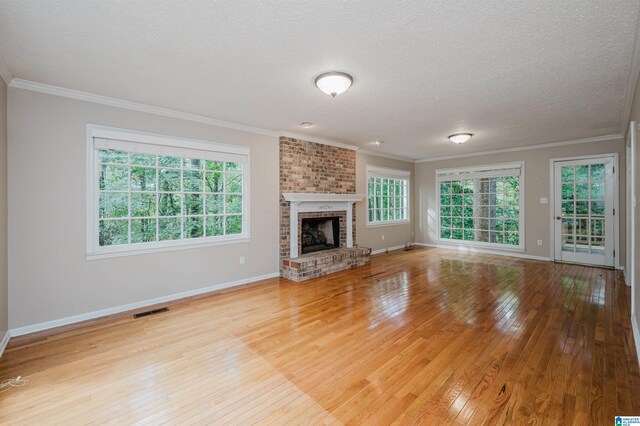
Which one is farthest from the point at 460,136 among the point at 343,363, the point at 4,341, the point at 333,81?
the point at 4,341

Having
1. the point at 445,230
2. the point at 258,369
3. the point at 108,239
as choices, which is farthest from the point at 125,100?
the point at 445,230

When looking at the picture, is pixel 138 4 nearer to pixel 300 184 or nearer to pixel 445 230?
pixel 300 184

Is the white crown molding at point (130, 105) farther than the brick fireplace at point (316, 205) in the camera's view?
No

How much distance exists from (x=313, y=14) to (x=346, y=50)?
52cm

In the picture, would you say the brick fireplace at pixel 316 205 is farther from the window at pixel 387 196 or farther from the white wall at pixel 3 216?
the white wall at pixel 3 216

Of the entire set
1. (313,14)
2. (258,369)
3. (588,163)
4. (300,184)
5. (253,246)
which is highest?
(313,14)

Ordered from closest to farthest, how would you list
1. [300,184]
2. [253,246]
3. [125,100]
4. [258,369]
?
[258,369], [125,100], [253,246], [300,184]

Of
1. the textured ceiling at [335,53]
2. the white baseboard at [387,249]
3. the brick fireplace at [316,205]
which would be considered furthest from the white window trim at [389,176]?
the textured ceiling at [335,53]

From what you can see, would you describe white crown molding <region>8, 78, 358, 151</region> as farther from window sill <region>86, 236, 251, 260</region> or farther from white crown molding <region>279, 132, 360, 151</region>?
window sill <region>86, 236, 251, 260</region>

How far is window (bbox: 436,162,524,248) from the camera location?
6621mm

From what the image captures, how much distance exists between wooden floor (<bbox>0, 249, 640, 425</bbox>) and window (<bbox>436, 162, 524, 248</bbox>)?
2948 millimetres

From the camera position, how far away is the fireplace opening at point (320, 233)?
5.70 m

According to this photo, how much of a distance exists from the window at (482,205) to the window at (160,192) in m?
5.67

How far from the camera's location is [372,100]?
3.47 m
